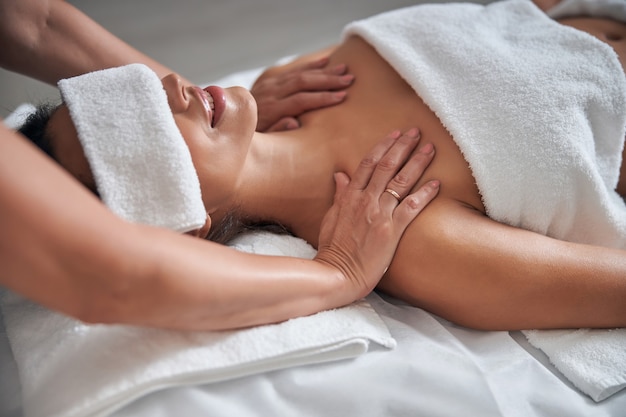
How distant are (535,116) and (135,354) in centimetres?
80

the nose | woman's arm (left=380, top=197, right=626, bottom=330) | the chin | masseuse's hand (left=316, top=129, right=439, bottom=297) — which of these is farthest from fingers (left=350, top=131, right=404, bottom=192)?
the nose

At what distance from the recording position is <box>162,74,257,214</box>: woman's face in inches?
40.0

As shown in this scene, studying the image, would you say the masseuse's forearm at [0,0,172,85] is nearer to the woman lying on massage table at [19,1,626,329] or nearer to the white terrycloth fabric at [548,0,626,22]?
the woman lying on massage table at [19,1,626,329]

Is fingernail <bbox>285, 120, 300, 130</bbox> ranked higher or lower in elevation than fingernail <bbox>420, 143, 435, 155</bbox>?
lower

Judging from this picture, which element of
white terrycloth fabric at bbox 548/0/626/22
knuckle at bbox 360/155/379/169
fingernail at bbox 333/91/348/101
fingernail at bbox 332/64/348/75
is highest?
white terrycloth fabric at bbox 548/0/626/22

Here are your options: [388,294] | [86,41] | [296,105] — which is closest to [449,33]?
A: [296,105]

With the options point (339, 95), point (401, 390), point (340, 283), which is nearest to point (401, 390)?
point (401, 390)

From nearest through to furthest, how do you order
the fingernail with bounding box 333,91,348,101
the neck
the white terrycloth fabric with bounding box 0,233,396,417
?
the white terrycloth fabric with bounding box 0,233,396,417, the neck, the fingernail with bounding box 333,91,348,101

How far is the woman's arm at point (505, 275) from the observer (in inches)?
38.7

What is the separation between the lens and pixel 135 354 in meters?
0.87

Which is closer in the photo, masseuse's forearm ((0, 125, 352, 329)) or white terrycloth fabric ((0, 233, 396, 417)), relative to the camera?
masseuse's forearm ((0, 125, 352, 329))

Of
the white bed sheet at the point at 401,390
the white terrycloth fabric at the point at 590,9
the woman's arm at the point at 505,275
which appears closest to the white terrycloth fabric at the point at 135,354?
the white bed sheet at the point at 401,390

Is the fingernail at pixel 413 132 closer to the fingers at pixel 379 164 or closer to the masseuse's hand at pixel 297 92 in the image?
the fingers at pixel 379 164

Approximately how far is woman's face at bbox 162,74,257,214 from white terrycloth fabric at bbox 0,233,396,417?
0.89 ft
